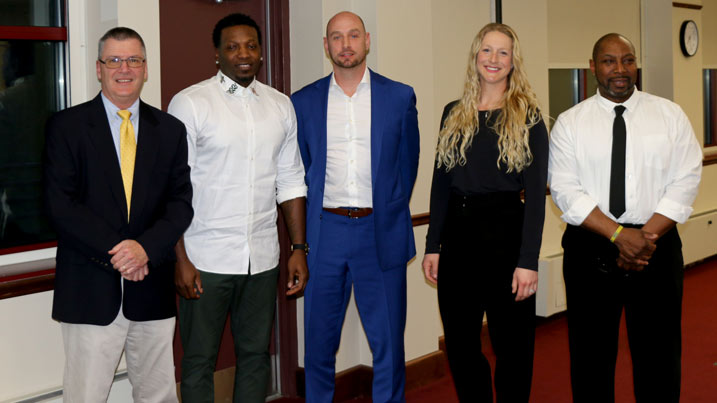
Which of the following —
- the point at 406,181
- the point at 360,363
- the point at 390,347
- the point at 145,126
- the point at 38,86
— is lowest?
the point at 360,363

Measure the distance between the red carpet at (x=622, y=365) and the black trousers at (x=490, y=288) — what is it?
135 centimetres

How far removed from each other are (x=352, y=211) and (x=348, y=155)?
9.4 inches

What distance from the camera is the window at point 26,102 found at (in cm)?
304

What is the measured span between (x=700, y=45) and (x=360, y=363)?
6.08m

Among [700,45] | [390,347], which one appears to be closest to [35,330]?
[390,347]

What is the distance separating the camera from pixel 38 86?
123 inches

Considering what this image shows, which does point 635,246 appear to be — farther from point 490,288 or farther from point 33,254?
point 33,254

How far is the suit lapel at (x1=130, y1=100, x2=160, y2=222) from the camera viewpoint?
2.66 metres

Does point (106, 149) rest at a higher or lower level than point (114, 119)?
lower

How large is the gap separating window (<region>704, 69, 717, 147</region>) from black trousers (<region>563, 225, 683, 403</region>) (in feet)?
23.0

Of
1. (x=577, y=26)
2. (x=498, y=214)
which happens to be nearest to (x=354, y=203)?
(x=498, y=214)

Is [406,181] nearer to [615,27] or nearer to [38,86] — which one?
[38,86]

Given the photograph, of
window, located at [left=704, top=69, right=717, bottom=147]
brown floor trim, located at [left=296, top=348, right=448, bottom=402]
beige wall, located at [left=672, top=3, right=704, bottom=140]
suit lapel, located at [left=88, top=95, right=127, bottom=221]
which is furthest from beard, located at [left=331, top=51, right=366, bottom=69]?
window, located at [left=704, top=69, right=717, bottom=147]

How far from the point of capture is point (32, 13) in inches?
121
